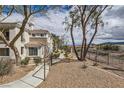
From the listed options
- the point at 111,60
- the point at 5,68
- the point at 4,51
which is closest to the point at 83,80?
the point at 5,68

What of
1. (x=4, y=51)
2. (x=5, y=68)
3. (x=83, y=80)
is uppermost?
(x=4, y=51)

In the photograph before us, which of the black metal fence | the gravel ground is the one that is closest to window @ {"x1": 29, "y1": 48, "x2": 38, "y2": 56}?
the black metal fence

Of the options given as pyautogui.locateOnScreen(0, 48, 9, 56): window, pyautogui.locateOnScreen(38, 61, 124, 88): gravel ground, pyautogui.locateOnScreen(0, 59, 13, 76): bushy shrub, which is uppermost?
pyautogui.locateOnScreen(0, 48, 9, 56): window

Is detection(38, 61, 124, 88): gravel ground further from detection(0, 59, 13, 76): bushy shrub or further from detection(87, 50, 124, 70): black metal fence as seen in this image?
detection(87, 50, 124, 70): black metal fence

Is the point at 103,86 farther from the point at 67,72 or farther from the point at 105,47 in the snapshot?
the point at 105,47

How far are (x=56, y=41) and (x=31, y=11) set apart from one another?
43.4 m

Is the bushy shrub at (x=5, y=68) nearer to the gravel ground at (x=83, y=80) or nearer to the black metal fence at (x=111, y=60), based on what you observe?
the gravel ground at (x=83, y=80)

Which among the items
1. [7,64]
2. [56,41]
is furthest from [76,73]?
[56,41]

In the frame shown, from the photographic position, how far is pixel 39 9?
19.3m

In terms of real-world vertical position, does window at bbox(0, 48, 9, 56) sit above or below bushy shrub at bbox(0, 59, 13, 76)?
above

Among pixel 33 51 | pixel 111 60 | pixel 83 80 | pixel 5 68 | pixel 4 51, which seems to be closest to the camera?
pixel 83 80

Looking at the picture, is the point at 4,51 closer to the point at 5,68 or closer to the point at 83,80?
the point at 5,68

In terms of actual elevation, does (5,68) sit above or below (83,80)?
above
